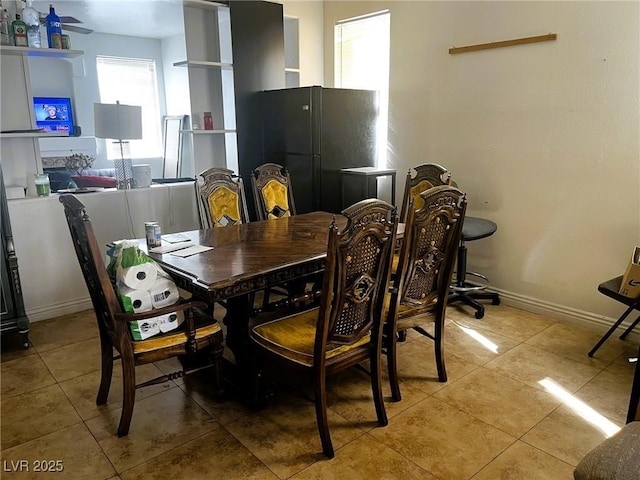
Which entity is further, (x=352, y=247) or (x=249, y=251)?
(x=249, y=251)

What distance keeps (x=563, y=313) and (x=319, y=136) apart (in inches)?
93.0

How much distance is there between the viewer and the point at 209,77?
4484 millimetres

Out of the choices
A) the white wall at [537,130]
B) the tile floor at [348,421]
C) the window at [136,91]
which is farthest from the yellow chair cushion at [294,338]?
the window at [136,91]

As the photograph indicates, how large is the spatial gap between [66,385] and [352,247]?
187cm

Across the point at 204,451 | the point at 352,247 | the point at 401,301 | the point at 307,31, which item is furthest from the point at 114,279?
the point at 307,31

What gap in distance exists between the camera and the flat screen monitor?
676cm

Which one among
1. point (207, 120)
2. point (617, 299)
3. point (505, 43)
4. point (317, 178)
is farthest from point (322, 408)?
point (207, 120)

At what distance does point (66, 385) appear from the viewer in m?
2.63

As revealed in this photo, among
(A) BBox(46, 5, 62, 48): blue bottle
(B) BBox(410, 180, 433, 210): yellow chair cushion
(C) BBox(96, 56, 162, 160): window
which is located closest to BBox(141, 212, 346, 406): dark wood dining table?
(B) BBox(410, 180, 433, 210): yellow chair cushion

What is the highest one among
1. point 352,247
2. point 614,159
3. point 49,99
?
point 49,99

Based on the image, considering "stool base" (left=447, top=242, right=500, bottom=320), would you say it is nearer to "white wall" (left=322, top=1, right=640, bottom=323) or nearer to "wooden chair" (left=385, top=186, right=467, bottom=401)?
"white wall" (left=322, top=1, right=640, bottom=323)

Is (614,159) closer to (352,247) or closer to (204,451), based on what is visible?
(352,247)

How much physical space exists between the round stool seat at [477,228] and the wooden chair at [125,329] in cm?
191

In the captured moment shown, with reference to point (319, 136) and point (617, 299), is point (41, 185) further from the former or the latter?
point (617, 299)
